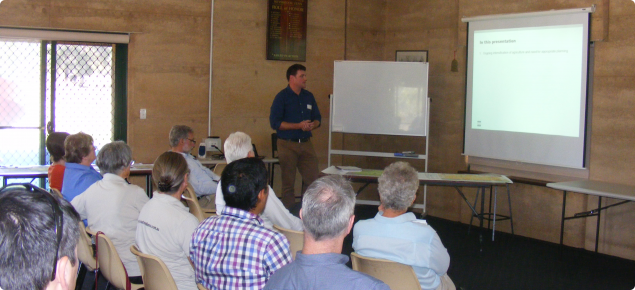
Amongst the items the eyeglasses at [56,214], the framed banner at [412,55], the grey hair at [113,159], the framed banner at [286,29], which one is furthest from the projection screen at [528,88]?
the eyeglasses at [56,214]

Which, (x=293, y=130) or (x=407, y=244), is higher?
(x=293, y=130)

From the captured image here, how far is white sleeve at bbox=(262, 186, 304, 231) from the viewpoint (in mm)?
3033

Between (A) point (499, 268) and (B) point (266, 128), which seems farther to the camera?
(B) point (266, 128)

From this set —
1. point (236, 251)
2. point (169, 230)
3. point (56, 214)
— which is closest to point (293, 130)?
point (169, 230)

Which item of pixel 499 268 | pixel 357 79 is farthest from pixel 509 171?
pixel 357 79

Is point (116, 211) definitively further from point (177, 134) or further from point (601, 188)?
point (601, 188)

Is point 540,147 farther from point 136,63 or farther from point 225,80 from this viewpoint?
point 136,63

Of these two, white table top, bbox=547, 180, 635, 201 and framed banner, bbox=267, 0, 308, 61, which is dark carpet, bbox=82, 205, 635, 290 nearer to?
white table top, bbox=547, 180, 635, 201

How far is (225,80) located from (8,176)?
2600mm

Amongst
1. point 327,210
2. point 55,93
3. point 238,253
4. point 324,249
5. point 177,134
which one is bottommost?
point 238,253

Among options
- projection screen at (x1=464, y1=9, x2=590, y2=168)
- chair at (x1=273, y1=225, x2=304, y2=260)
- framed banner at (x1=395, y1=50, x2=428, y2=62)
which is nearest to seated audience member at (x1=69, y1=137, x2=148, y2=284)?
chair at (x1=273, y1=225, x2=304, y2=260)

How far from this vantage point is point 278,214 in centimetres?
305

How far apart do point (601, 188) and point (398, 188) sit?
2.68 meters

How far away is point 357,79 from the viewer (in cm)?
640
